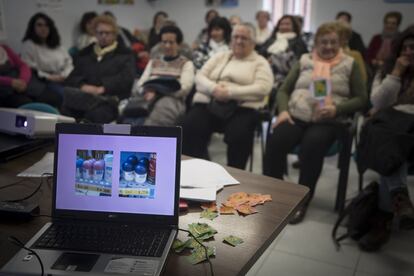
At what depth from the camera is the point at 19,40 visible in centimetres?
403

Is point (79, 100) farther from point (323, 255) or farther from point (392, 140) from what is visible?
point (392, 140)

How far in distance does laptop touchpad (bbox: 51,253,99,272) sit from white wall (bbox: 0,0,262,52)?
11.8 feet

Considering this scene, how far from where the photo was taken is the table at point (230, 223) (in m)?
0.87

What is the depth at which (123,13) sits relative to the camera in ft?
19.7

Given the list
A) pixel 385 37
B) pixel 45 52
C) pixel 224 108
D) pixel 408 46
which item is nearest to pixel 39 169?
pixel 224 108

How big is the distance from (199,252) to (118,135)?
355 millimetres

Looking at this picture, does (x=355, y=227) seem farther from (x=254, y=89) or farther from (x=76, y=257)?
(x=76, y=257)

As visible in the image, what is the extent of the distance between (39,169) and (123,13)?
16.7 feet

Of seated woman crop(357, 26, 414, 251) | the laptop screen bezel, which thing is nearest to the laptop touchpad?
the laptop screen bezel

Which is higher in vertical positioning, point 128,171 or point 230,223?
point 128,171

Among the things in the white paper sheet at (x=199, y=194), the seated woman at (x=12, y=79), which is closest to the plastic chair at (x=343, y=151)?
the white paper sheet at (x=199, y=194)

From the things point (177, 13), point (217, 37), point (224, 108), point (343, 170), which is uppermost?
point (177, 13)

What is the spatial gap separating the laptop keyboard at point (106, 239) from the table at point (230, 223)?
47 mm

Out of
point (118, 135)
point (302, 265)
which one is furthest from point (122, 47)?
point (118, 135)
